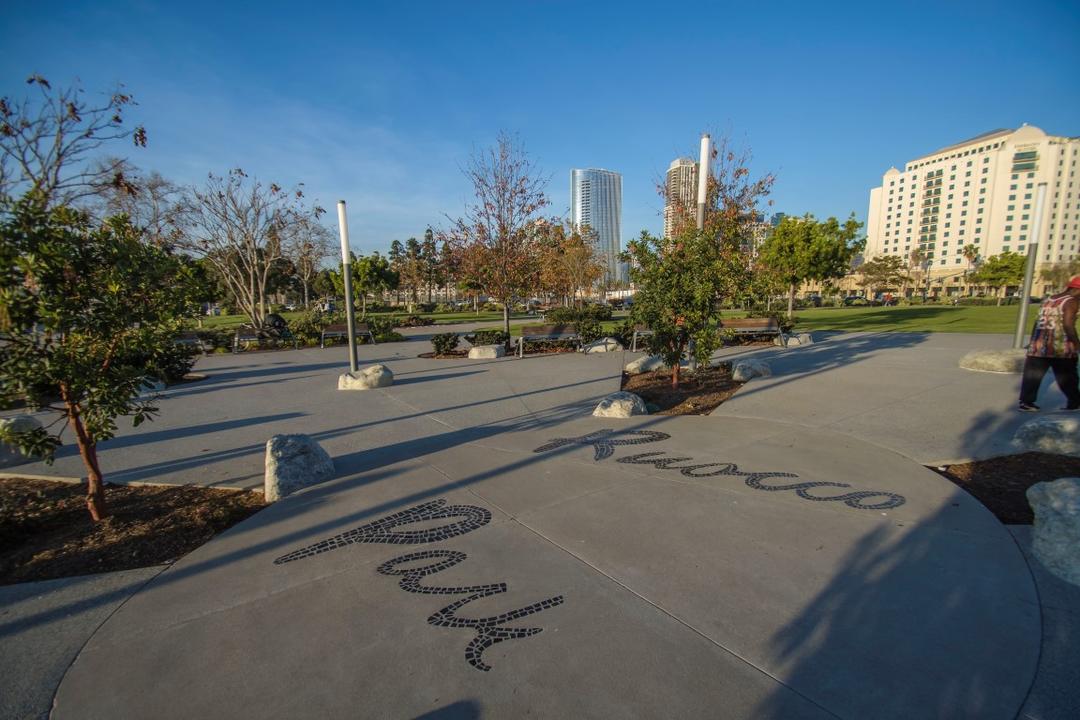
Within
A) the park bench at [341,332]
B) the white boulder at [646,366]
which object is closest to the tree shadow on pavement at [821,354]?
the white boulder at [646,366]

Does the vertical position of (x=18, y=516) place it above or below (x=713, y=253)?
below

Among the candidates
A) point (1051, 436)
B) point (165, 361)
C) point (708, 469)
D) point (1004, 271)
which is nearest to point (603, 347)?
point (708, 469)

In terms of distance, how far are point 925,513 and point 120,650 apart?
527 cm

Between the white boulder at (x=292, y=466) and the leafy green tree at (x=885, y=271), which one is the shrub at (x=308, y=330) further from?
the leafy green tree at (x=885, y=271)

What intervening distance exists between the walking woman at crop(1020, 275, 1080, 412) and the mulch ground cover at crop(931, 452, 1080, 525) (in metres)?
2.18

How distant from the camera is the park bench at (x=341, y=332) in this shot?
57.3 ft

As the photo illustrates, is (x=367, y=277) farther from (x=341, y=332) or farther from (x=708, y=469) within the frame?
(x=708, y=469)

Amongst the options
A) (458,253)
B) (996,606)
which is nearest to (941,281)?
(458,253)

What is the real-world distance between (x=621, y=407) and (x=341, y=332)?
1370 centimetres

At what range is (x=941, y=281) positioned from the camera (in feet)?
328

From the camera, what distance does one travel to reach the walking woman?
6.04 metres

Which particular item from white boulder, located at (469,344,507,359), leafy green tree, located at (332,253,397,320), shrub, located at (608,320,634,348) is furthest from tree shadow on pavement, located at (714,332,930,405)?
leafy green tree, located at (332,253,397,320)

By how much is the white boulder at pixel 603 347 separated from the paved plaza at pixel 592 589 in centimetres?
851

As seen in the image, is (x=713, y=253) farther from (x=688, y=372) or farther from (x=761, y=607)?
(x=761, y=607)
